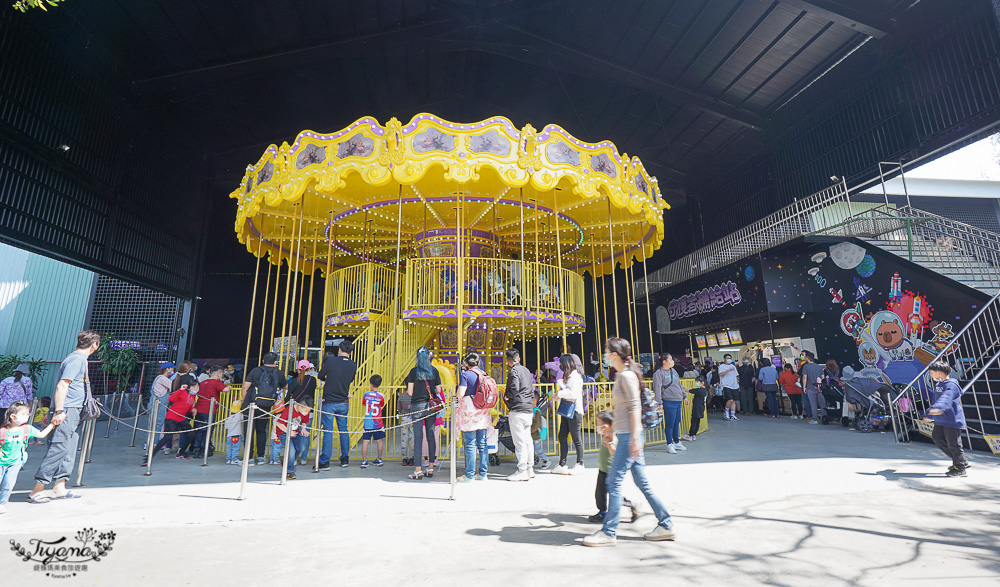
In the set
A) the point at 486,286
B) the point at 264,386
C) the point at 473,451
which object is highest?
the point at 486,286

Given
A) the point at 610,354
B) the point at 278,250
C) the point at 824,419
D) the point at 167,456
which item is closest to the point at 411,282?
the point at 167,456

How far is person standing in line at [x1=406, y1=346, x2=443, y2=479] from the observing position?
19.4 feet

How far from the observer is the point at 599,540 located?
3236 millimetres

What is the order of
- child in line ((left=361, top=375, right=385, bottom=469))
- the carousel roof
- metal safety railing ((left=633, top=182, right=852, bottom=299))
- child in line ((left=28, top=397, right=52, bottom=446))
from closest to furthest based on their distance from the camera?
1. child in line ((left=361, top=375, right=385, bottom=469))
2. the carousel roof
3. child in line ((left=28, top=397, right=52, bottom=446))
4. metal safety railing ((left=633, top=182, right=852, bottom=299))

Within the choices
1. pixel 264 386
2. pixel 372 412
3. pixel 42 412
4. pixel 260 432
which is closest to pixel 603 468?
pixel 372 412

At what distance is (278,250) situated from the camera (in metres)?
13.5

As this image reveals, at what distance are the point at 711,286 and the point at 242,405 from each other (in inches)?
619

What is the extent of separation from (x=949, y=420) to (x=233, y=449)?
946 centimetres

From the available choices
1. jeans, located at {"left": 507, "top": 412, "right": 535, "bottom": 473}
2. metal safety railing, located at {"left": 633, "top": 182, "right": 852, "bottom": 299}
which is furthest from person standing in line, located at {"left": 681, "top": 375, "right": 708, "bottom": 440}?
metal safety railing, located at {"left": 633, "top": 182, "right": 852, "bottom": 299}

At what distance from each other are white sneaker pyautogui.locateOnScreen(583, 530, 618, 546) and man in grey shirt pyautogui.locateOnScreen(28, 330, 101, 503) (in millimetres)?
4787

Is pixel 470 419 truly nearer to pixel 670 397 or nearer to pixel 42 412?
pixel 670 397

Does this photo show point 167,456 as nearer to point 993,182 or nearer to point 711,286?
point 711,286

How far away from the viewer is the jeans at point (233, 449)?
7179mm

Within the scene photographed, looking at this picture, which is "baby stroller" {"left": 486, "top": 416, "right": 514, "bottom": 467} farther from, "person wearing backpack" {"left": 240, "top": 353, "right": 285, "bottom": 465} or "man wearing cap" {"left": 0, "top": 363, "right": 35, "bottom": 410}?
"man wearing cap" {"left": 0, "top": 363, "right": 35, "bottom": 410}
